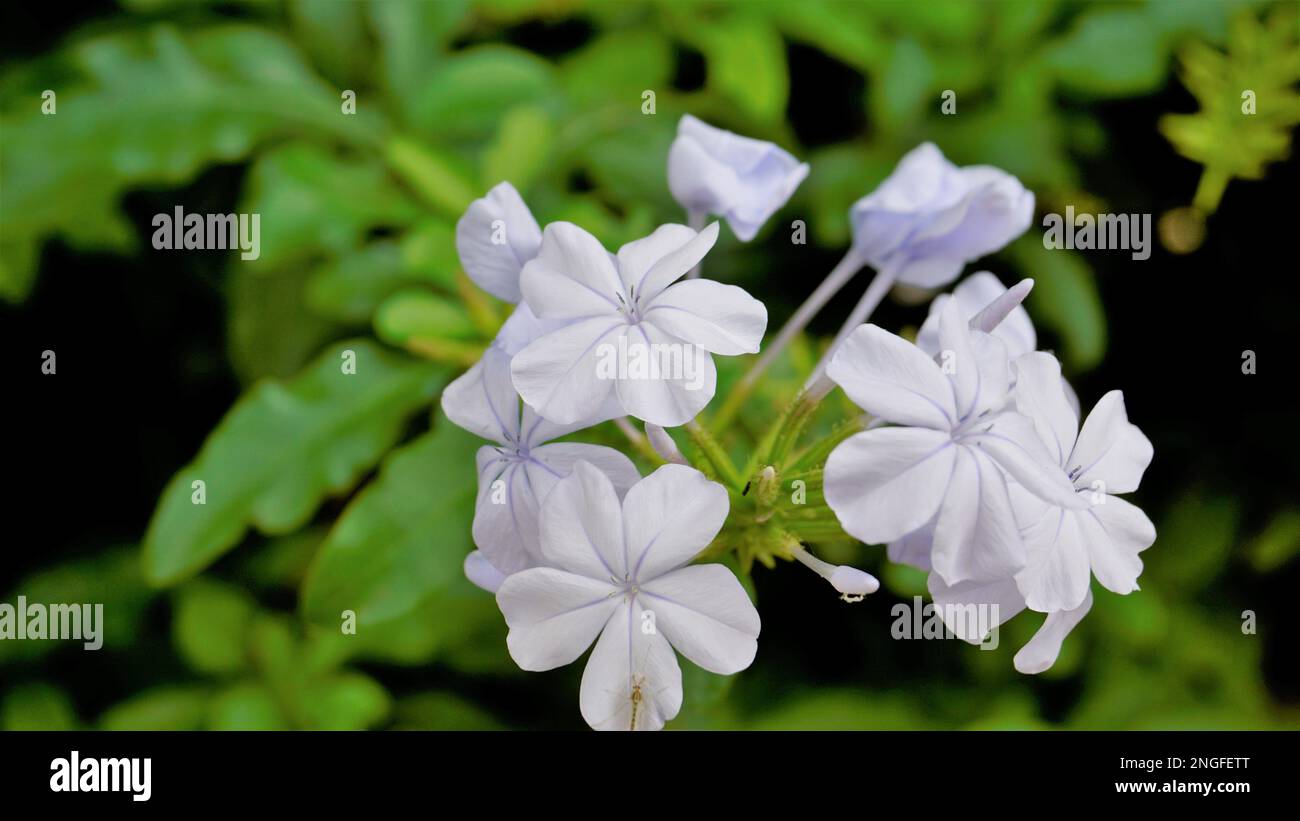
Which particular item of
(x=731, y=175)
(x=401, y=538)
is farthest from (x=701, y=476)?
(x=401, y=538)

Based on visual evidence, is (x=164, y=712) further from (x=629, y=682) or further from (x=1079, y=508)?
(x=1079, y=508)

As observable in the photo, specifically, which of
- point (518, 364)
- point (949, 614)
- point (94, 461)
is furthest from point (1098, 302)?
point (94, 461)

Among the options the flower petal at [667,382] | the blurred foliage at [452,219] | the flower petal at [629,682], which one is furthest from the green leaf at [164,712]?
the flower petal at [667,382]

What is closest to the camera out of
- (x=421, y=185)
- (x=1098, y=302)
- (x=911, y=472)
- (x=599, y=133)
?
(x=911, y=472)

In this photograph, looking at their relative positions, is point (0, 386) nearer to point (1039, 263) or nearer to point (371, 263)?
point (371, 263)

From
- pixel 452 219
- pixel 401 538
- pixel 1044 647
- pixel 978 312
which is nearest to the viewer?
pixel 1044 647
